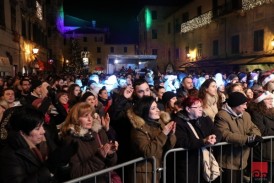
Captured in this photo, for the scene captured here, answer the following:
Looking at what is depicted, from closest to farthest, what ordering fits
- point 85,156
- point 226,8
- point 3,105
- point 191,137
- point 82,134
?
point 85,156, point 82,134, point 191,137, point 3,105, point 226,8

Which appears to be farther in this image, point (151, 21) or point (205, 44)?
point (151, 21)

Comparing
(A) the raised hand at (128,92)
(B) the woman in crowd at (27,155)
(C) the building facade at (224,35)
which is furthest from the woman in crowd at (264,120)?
(C) the building facade at (224,35)

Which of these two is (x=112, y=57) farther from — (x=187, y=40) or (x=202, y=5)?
(x=187, y=40)

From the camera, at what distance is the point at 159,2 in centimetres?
5925

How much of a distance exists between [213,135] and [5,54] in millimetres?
19339

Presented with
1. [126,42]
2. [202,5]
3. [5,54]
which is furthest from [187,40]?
[126,42]

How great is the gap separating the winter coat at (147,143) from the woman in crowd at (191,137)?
258 millimetres

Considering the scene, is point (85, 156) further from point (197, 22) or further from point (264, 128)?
point (197, 22)

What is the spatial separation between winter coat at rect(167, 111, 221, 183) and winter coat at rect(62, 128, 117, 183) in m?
1.08

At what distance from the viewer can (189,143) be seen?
4.60 m

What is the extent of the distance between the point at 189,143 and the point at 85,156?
56.7 inches

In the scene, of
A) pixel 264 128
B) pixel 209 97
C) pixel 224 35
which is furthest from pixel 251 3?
pixel 264 128

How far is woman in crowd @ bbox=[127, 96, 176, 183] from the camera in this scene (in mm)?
4320

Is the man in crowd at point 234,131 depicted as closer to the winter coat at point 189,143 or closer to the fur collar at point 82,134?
the winter coat at point 189,143
